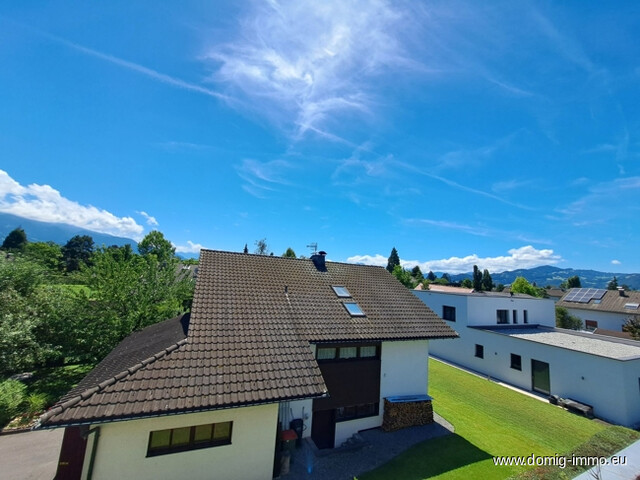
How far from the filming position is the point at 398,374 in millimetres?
12664

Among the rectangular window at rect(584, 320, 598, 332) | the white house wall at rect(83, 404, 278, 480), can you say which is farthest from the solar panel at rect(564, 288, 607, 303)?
the white house wall at rect(83, 404, 278, 480)

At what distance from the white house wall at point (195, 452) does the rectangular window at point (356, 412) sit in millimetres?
4351

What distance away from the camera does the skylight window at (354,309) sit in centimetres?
1300

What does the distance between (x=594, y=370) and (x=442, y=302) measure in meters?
12.5

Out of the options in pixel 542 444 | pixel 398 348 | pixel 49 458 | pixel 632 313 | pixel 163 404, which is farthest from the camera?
pixel 632 313

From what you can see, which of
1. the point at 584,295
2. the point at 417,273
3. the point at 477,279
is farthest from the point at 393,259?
the point at 584,295

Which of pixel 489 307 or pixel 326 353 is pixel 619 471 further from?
pixel 489 307

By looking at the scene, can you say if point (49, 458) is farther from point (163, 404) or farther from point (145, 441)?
point (163, 404)

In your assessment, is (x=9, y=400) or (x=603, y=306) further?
(x=603, y=306)

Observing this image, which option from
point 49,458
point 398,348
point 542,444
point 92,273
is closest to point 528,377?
point 542,444

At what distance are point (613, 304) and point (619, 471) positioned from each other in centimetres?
4378

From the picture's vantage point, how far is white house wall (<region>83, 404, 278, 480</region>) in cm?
665

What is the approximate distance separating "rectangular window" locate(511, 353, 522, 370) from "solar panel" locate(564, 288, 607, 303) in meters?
35.4

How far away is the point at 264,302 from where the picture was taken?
38.3 feet
